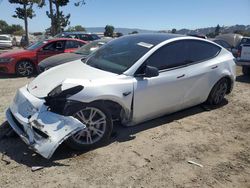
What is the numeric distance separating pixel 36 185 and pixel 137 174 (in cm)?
121

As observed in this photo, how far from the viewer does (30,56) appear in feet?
36.0

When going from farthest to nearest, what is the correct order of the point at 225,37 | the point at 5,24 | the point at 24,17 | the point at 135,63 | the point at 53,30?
the point at 5,24
the point at 24,17
the point at 53,30
the point at 225,37
the point at 135,63

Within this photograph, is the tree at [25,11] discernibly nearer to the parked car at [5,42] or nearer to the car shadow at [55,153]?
the parked car at [5,42]

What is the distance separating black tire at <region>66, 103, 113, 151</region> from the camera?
4246 millimetres

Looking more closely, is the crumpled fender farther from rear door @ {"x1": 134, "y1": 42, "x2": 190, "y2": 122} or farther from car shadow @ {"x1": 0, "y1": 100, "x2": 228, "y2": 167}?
rear door @ {"x1": 134, "y1": 42, "x2": 190, "y2": 122}

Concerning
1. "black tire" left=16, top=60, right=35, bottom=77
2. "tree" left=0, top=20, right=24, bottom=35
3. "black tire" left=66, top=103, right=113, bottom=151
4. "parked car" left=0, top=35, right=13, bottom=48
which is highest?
"black tire" left=66, top=103, right=113, bottom=151

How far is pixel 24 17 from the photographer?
3119 centimetres

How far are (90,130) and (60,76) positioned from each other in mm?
1039

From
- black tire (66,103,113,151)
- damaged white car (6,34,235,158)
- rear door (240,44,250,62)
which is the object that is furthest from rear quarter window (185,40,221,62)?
rear door (240,44,250,62)

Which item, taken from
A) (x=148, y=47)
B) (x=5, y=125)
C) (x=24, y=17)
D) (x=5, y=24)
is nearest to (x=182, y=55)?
(x=148, y=47)

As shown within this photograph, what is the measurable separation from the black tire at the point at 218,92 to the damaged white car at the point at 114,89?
3cm

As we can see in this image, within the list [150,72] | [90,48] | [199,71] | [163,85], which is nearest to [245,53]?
[90,48]

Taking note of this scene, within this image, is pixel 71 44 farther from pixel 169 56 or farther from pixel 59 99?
pixel 59 99

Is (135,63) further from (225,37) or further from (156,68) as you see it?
(225,37)
